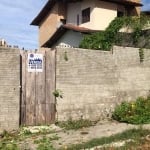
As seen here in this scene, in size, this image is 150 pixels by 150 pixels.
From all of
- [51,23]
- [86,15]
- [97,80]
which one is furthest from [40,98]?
[51,23]

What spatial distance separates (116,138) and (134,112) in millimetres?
3280

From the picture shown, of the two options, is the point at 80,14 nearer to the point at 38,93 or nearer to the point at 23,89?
the point at 38,93

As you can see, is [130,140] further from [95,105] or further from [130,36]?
[130,36]

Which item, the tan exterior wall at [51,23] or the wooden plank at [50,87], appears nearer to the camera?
the wooden plank at [50,87]

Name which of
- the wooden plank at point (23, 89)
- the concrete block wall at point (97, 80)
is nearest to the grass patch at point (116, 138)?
the concrete block wall at point (97, 80)

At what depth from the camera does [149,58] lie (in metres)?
14.4

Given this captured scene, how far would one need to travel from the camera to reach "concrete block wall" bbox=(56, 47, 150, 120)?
1197 cm

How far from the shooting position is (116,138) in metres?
9.67

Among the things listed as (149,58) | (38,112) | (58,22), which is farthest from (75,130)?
(58,22)

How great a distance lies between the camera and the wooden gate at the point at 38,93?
11242mm

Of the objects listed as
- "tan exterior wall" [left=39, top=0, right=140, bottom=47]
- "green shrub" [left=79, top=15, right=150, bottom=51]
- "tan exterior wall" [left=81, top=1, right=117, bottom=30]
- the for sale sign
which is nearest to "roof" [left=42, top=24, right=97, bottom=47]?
"tan exterior wall" [left=81, top=1, right=117, bottom=30]

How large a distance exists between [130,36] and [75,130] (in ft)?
27.6

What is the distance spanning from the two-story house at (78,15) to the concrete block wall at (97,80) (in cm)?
1153

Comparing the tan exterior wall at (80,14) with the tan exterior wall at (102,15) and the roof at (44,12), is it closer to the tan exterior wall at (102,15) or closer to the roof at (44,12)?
the tan exterior wall at (102,15)
